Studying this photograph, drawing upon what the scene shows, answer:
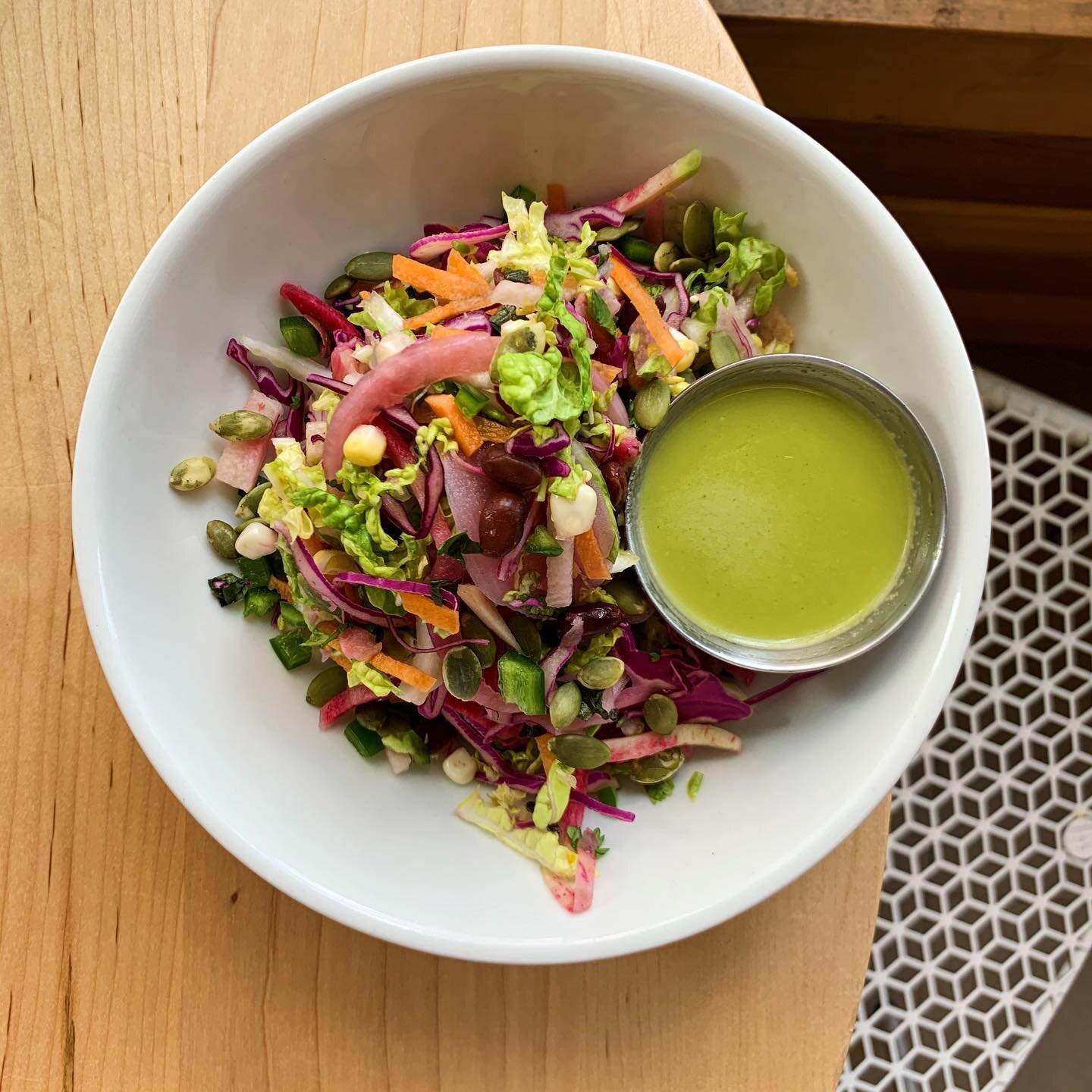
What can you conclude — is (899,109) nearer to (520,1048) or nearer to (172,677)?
(172,677)

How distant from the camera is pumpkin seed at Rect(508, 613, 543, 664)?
77.9 inches

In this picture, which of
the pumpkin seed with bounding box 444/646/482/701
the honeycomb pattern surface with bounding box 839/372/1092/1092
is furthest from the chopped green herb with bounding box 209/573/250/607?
the honeycomb pattern surface with bounding box 839/372/1092/1092

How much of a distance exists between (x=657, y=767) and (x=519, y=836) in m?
0.34

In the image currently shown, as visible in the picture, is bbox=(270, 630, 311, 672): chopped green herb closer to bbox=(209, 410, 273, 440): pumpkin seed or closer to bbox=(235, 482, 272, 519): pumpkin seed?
bbox=(235, 482, 272, 519): pumpkin seed

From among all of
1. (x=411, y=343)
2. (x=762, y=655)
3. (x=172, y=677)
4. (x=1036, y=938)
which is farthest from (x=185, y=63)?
(x=1036, y=938)

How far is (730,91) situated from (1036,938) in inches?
101

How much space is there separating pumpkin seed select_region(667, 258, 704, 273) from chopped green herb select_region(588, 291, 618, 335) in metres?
0.23

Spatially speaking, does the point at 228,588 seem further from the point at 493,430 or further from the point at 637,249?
the point at 637,249

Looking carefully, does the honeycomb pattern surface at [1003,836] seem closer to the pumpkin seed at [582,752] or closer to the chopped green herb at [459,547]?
the pumpkin seed at [582,752]

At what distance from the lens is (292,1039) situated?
2.12m

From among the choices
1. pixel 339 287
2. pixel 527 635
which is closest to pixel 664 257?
pixel 339 287

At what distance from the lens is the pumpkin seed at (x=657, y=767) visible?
2104mm

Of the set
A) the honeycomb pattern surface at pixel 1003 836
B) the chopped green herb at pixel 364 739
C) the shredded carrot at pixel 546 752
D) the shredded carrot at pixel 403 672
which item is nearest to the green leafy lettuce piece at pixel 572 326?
the shredded carrot at pixel 403 672

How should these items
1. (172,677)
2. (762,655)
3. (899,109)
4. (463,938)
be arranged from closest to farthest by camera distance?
(463,938)
(172,677)
(762,655)
(899,109)
